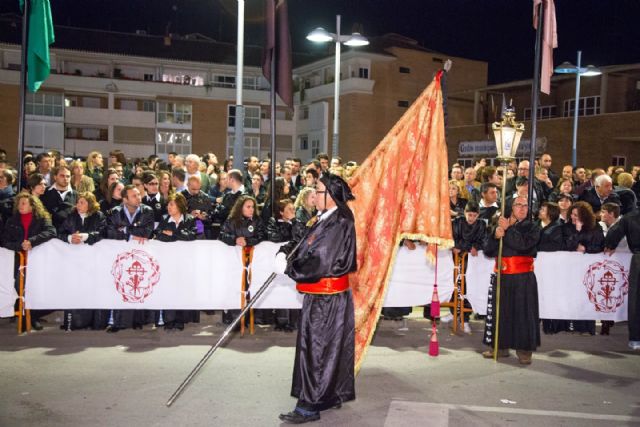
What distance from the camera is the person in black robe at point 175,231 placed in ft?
29.7

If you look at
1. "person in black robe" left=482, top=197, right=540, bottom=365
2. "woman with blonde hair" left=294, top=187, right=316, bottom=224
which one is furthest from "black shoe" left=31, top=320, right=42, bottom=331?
"person in black robe" left=482, top=197, right=540, bottom=365

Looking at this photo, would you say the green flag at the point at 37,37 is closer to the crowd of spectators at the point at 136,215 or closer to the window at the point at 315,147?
the crowd of spectators at the point at 136,215

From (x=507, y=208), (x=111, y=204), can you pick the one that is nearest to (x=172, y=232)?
(x=111, y=204)

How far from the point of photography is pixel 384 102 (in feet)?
147

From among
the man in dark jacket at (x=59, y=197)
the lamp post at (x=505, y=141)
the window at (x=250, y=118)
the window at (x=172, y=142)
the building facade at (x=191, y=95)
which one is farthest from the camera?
the window at (x=250, y=118)

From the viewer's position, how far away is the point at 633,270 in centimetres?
887

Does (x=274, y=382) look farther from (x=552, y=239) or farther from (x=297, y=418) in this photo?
(x=552, y=239)

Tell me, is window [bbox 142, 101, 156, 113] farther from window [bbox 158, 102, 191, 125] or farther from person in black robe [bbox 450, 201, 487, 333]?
person in black robe [bbox 450, 201, 487, 333]

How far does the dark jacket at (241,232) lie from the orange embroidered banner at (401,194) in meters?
2.48

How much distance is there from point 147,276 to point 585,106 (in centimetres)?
3330

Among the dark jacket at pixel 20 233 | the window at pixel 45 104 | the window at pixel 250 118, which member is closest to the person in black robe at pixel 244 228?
the dark jacket at pixel 20 233

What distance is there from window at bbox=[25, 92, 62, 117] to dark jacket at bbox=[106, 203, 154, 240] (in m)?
40.3

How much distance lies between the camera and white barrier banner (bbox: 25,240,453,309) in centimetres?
884

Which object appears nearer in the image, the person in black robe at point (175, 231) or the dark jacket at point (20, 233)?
the dark jacket at point (20, 233)
